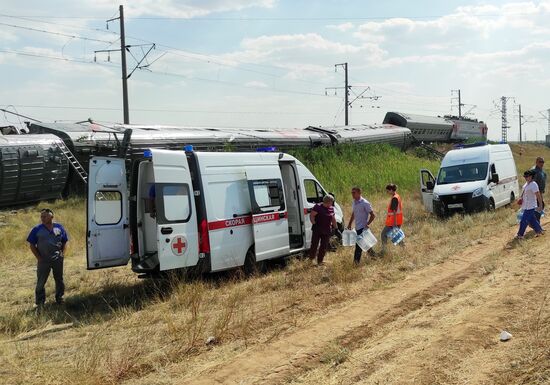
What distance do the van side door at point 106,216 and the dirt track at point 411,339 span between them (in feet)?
13.8

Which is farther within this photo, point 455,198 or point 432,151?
point 432,151

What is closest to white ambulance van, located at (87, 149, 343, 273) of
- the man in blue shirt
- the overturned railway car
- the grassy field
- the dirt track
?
the grassy field

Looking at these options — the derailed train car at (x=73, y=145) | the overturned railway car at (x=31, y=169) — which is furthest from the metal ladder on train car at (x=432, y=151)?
the overturned railway car at (x=31, y=169)

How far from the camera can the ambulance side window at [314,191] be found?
499 inches

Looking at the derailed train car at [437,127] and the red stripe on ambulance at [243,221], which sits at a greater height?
the derailed train car at [437,127]

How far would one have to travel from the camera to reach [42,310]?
882 centimetres

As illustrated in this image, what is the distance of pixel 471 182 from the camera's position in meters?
17.5

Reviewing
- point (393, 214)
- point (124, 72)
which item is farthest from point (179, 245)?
point (124, 72)

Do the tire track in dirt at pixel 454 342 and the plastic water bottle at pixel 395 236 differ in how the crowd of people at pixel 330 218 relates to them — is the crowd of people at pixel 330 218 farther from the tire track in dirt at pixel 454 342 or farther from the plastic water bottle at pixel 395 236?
the tire track in dirt at pixel 454 342

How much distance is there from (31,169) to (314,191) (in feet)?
34.2

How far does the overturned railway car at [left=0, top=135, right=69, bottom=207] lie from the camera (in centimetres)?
1762

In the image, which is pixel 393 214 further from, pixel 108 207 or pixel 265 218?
pixel 108 207

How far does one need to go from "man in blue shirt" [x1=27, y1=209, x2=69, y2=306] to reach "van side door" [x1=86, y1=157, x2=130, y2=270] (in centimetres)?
67

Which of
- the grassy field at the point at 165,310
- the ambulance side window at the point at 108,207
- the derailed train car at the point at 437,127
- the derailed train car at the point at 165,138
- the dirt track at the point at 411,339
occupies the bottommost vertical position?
the grassy field at the point at 165,310
